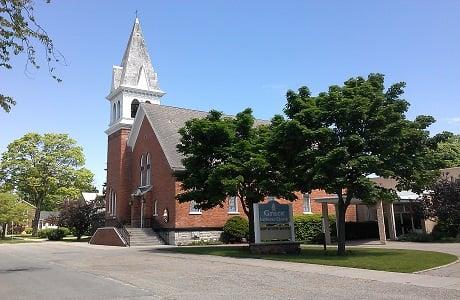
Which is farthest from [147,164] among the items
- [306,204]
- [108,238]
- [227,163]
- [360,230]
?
[360,230]

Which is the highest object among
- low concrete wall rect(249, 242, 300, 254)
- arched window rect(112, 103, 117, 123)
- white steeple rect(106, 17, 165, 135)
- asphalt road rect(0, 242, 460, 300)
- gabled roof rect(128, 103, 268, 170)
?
white steeple rect(106, 17, 165, 135)

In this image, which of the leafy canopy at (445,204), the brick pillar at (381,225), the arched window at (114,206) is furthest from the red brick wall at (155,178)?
the leafy canopy at (445,204)

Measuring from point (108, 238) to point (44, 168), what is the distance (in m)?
33.6

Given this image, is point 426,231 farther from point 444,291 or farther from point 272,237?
point 444,291

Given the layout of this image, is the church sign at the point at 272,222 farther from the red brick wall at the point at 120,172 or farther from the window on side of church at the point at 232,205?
the red brick wall at the point at 120,172

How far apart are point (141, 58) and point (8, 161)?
29.1 metres

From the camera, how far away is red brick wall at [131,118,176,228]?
34.5 m

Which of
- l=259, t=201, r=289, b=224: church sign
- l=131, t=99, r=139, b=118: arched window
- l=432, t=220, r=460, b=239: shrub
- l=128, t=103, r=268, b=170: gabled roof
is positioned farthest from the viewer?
l=131, t=99, r=139, b=118: arched window

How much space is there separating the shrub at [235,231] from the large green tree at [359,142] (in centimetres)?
1269

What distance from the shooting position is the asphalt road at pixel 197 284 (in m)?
10.4

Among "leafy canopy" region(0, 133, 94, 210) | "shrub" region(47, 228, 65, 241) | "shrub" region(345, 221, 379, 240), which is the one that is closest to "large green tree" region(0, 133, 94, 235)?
"leafy canopy" region(0, 133, 94, 210)

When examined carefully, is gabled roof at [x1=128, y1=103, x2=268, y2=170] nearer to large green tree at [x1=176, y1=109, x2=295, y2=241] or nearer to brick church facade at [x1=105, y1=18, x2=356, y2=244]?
brick church facade at [x1=105, y1=18, x2=356, y2=244]

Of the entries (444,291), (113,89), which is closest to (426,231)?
(444,291)

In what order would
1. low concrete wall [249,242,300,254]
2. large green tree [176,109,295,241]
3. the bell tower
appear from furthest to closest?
the bell tower < large green tree [176,109,295,241] < low concrete wall [249,242,300,254]
